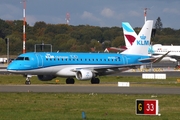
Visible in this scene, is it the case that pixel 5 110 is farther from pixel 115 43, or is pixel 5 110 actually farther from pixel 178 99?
pixel 115 43

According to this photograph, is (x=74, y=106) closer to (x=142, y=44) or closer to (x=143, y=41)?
(x=142, y=44)

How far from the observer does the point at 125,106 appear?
32.0 metres

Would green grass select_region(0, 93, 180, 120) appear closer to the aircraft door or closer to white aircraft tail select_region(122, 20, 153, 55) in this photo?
the aircraft door

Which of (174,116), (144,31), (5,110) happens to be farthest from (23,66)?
(174,116)

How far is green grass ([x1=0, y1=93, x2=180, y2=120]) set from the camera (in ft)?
87.6

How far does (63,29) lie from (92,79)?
13967 centimetres

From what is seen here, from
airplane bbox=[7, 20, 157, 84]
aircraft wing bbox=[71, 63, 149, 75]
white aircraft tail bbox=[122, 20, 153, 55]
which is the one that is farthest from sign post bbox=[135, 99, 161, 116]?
white aircraft tail bbox=[122, 20, 153, 55]

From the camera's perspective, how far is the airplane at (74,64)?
56500mm

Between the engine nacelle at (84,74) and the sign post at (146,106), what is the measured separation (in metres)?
31.2

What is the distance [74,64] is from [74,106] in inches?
1095

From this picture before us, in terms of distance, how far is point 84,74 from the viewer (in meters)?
57.1

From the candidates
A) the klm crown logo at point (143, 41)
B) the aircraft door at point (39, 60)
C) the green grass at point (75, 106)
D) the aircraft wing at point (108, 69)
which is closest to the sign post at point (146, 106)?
the green grass at point (75, 106)

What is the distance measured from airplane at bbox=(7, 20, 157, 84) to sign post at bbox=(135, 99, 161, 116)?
100 ft

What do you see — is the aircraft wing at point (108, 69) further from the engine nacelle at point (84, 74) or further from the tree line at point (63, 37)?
the tree line at point (63, 37)
